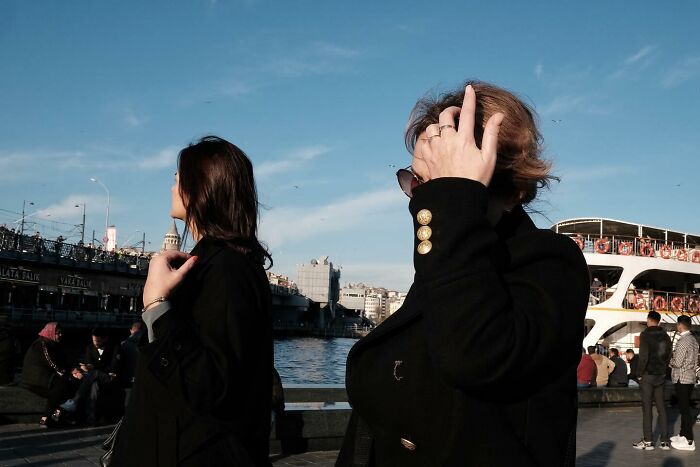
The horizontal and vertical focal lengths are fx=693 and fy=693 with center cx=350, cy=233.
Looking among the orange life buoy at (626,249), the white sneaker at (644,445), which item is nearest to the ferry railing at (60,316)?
the orange life buoy at (626,249)

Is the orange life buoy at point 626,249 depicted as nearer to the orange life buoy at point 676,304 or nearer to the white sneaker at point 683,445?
the orange life buoy at point 676,304

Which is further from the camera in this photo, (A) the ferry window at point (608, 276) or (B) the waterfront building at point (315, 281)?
(B) the waterfront building at point (315, 281)

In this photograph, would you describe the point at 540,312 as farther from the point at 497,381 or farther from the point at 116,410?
the point at 116,410

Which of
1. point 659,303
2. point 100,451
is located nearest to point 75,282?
point 659,303

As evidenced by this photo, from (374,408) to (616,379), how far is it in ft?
55.8

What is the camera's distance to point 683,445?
10.2 meters

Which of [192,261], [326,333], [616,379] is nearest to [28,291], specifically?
[616,379]

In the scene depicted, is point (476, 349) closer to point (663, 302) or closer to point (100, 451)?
point (100, 451)

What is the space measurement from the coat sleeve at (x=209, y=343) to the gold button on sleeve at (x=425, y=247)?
95 cm

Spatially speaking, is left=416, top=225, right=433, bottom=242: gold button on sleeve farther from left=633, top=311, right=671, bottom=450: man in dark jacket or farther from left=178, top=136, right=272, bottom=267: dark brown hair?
left=633, top=311, right=671, bottom=450: man in dark jacket

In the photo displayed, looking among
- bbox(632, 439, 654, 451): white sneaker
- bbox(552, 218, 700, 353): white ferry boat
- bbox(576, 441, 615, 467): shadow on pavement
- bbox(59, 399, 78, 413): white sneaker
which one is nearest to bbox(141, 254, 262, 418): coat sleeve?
bbox(576, 441, 615, 467): shadow on pavement

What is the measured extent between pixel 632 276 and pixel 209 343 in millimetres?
25372

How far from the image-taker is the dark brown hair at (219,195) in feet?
8.17

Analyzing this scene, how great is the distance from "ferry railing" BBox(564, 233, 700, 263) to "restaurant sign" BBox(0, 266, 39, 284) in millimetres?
37278
